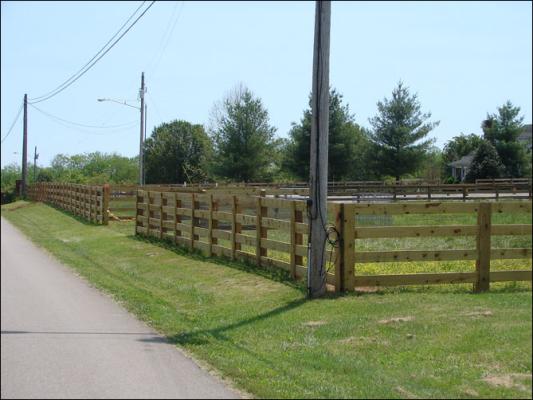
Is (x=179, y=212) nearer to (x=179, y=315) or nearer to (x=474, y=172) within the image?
(x=179, y=315)

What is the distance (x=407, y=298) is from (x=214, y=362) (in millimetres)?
3073

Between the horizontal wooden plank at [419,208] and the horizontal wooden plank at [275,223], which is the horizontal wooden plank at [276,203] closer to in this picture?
the horizontal wooden plank at [275,223]

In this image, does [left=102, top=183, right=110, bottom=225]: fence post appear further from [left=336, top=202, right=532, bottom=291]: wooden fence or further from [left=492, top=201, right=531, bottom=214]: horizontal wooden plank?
[left=492, top=201, right=531, bottom=214]: horizontal wooden plank

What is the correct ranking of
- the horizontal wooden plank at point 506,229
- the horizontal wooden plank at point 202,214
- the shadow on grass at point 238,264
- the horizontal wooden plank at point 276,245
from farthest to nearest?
Answer: the horizontal wooden plank at point 202,214 < the horizontal wooden plank at point 276,245 < the shadow on grass at point 238,264 < the horizontal wooden plank at point 506,229

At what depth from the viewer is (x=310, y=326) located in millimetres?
7914

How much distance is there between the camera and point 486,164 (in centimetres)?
566

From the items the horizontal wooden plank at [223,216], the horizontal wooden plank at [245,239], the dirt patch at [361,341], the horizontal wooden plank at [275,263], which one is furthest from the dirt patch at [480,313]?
the horizontal wooden plank at [223,216]

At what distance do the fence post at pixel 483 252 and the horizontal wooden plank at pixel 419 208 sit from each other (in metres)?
0.22

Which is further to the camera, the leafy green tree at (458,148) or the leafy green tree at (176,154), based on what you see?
the leafy green tree at (176,154)

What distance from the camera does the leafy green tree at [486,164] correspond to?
17.9ft

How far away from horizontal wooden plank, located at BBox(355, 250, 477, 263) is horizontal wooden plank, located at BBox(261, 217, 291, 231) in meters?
2.24

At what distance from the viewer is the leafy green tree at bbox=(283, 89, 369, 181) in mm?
42844

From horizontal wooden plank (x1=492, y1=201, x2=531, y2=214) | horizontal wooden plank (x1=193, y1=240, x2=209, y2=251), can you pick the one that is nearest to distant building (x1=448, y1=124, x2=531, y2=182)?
horizontal wooden plank (x1=492, y1=201, x2=531, y2=214)

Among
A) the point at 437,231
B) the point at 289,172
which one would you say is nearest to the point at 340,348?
the point at 437,231
